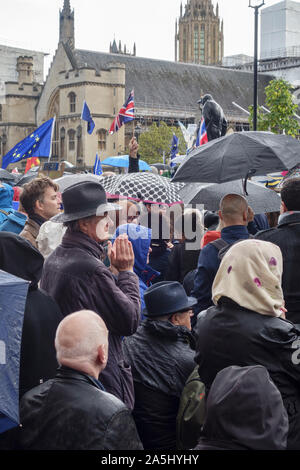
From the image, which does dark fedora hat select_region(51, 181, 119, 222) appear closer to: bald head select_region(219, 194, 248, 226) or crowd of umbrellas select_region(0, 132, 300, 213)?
bald head select_region(219, 194, 248, 226)

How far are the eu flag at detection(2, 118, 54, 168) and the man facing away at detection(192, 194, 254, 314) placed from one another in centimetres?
722

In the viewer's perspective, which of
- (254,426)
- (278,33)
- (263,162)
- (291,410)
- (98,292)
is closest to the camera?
(254,426)

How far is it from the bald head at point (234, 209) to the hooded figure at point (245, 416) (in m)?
2.37

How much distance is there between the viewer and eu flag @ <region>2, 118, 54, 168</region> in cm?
1179

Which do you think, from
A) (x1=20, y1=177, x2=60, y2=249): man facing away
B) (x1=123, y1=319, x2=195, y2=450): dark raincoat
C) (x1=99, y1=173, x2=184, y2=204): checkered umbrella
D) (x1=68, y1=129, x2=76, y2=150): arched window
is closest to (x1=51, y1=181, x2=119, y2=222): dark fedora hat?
(x1=123, y1=319, x2=195, y2=450): dark raincoat

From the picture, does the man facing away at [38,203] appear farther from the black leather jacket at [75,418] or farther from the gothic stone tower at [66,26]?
the gothic stone tower at [66,26]

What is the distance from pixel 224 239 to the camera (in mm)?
5039

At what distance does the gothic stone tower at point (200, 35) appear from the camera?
104 metres

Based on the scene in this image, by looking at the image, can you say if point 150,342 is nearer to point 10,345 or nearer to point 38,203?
point 10,345

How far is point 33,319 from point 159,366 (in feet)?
3.09
